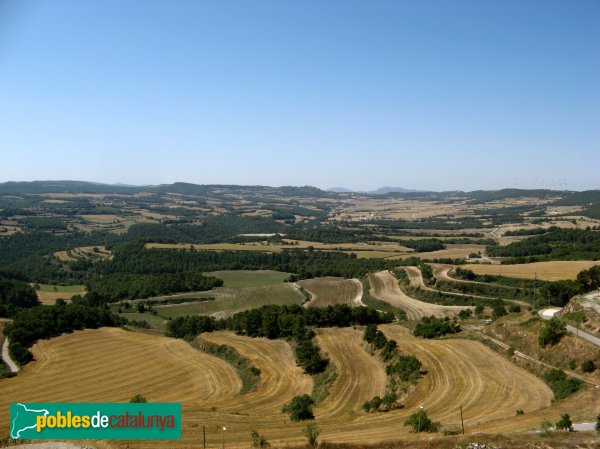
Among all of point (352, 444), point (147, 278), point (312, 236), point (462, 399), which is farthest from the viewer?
point (312, 236)

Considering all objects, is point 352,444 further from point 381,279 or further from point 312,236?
point 312,236

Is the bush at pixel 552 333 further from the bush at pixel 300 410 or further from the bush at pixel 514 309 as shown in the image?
the bush at pixel 514 309

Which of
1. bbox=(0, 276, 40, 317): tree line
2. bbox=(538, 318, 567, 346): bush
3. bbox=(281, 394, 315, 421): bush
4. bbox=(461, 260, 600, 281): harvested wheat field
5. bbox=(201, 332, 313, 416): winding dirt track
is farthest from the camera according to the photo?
bbox=(0, 276, 40, 317): tree line

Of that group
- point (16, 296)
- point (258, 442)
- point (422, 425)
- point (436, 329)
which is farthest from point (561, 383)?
point (16, 296)

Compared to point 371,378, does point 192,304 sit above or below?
below

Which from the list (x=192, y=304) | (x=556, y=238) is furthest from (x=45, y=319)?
(x=556, y=238)

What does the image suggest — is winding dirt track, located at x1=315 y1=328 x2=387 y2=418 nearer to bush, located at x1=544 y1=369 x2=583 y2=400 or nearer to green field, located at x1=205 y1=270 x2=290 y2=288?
bush, located at x1=544 y1=369 x2=583 y2=400

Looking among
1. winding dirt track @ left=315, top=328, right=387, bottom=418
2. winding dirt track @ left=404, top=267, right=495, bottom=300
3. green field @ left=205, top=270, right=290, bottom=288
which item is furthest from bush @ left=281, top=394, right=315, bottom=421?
green field @ left=205, top=270, right=290, bottom=288
